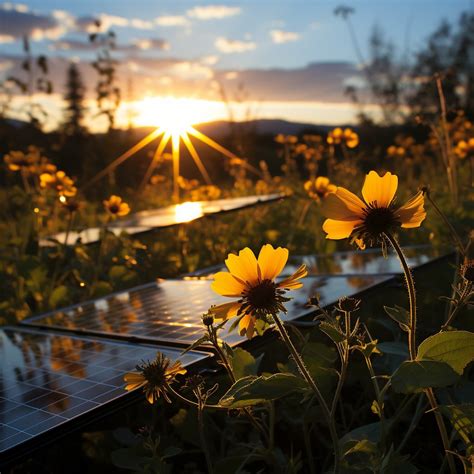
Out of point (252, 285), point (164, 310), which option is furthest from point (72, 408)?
point (164, 310)

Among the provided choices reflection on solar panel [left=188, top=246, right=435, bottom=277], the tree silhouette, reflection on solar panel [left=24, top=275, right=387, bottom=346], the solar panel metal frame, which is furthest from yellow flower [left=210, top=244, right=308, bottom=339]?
the tree silhouette

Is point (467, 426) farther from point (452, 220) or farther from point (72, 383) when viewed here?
point (452, 220)

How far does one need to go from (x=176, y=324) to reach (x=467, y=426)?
3.23 ft

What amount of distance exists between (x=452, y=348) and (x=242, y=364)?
19.1 inches

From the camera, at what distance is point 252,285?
120cm

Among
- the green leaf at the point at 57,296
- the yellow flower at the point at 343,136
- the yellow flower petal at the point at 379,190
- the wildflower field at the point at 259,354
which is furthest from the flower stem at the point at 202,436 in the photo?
the yellow flower at the point at 343,136

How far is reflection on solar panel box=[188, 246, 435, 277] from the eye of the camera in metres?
2.68

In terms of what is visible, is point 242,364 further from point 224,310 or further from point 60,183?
point 60,183

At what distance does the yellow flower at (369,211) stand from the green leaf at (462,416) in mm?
335

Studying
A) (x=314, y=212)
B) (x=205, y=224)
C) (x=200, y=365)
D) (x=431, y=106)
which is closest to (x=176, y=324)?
(x=200, y=365)

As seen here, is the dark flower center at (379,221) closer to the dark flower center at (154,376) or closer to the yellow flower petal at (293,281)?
the yellow flower petal at (293,281)

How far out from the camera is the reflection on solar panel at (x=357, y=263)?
8.80ft

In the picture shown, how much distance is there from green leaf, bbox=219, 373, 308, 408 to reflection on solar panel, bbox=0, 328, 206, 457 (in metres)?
0.33

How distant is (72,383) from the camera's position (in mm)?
1554
